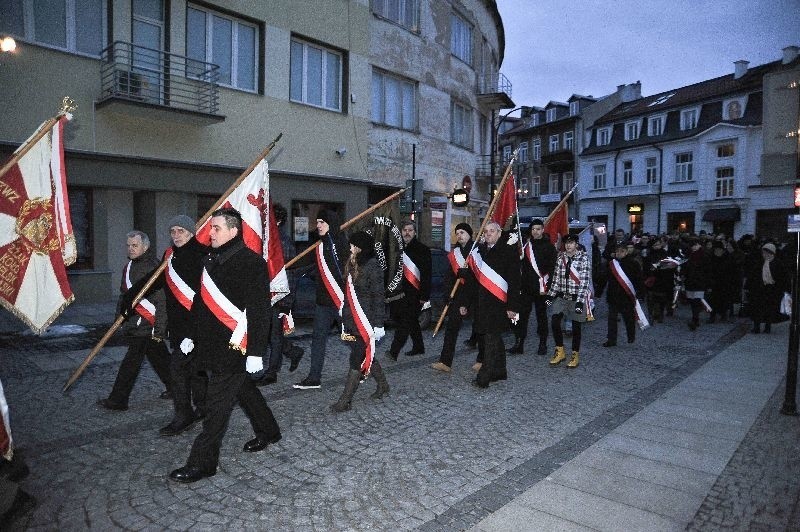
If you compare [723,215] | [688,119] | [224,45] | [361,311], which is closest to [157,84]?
[224,45]

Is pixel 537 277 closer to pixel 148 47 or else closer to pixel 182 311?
pixel 182 311

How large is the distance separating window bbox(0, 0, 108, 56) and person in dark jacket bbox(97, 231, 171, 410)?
8.84 metres

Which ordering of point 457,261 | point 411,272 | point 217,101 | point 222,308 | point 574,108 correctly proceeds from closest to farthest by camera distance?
point 222,308
point 457,261
point 411,272
point 217,101
point 574,108

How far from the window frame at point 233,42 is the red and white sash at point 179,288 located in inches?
390

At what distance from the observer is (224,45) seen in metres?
14.6

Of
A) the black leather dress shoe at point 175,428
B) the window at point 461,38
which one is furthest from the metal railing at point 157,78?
the window at point 461,38

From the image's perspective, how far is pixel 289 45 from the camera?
15.5 metres

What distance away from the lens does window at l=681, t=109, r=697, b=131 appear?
38062 millimetres

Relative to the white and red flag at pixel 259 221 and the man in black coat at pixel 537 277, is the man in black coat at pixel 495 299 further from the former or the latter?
the white and red flag at pixel 259 221

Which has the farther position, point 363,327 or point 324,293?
point 324,293

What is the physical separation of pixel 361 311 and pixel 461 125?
19375 mm

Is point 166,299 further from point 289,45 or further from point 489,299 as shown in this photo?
point 289,45

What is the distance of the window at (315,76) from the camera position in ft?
53.0

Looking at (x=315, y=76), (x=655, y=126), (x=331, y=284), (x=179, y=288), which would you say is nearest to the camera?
(x=179, y=288)
